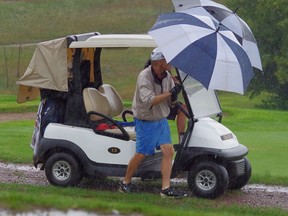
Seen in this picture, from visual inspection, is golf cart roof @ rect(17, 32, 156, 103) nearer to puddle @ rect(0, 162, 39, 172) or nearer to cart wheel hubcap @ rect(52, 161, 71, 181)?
cart wheel hubcap @ rect(52, 161, 71, 181)

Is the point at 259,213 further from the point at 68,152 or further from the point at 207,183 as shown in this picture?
the point at 68,152

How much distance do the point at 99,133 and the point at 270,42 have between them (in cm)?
3713

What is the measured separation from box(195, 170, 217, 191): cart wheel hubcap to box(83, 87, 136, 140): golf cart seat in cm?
87

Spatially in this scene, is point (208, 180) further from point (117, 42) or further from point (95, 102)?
point (117, 42)

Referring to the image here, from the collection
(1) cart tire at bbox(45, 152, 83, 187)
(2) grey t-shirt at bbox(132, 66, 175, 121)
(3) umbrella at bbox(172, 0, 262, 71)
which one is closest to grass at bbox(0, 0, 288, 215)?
(1) cart tire at bbox(45, 152, 83, 187)

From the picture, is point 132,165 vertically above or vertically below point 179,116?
below

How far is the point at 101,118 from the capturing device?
951cm

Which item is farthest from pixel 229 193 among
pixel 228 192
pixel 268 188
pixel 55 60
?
pixel 55 60

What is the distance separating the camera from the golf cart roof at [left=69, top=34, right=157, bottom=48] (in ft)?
30.0

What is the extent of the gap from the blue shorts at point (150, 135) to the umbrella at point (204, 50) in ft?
2.80

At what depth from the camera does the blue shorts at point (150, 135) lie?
8.92 metres

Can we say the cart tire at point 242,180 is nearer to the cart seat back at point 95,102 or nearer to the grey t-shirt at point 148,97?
the grey t-shirt at point 148,97

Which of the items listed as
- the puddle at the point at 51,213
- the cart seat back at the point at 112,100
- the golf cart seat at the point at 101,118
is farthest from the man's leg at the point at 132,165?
the puddle at the point at 51,213

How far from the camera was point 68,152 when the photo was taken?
9539mm
